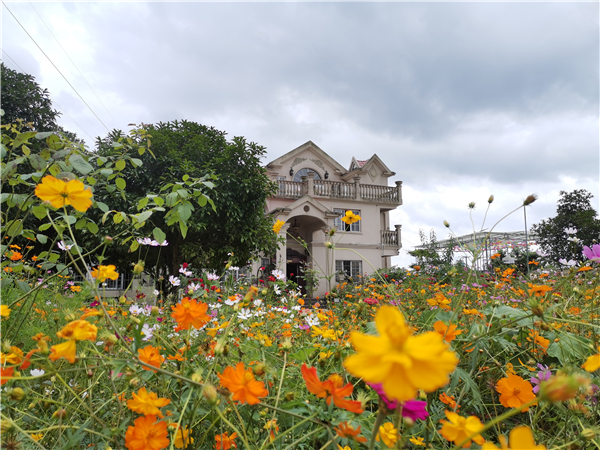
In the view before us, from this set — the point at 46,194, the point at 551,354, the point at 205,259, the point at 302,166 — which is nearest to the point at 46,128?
the point at 205,259

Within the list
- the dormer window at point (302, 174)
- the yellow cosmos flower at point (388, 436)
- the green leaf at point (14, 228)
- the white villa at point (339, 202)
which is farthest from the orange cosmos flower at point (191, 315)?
the dormer window at point (302, 174)

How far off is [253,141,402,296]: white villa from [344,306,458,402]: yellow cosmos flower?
12.9 metres

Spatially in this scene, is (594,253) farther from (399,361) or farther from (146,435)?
(146,435)

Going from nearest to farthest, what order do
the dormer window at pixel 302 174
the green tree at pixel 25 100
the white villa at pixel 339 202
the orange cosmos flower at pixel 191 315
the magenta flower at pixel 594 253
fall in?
the orange cosmos flower at pixel 191 315
the magenta flower at pixel 594 253
the green tree at pixel 25 100
the white villa at pixel 339 202
the dormer window at pixel 302 174

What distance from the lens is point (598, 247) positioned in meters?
1.12

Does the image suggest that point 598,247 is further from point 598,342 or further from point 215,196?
point 215,196

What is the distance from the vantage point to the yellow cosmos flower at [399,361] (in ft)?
0.98

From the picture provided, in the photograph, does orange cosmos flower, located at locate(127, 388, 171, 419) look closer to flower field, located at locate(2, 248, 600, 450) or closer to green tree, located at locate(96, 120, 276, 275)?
flower field, located at locate(2, 248, 600, 450)

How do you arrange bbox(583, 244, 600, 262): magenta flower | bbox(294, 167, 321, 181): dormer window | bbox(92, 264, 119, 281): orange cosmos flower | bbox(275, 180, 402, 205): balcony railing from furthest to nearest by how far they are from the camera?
bbox(294, 167, 321, 181): dormer window → bbox(275, 180, 402, 205): balcony railing → bbox(583, 244, 600, 262): magenta flower → bbox(92, 264, 119, 281): orange cosmos flower

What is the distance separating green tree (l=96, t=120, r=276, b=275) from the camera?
307 inches

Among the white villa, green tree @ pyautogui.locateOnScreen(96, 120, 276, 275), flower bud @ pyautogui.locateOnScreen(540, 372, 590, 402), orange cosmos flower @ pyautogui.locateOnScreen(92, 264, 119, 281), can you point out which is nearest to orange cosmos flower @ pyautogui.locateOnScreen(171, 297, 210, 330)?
Result: orange cosmos flower @ pyautogui.locateOnScreen(92, 264, 119, 281)

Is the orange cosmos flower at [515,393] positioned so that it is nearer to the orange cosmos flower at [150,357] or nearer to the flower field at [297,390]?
the flower field at [297,390]

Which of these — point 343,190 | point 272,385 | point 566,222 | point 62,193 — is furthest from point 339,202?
point 62,193

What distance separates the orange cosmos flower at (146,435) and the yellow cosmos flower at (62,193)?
462 mm
